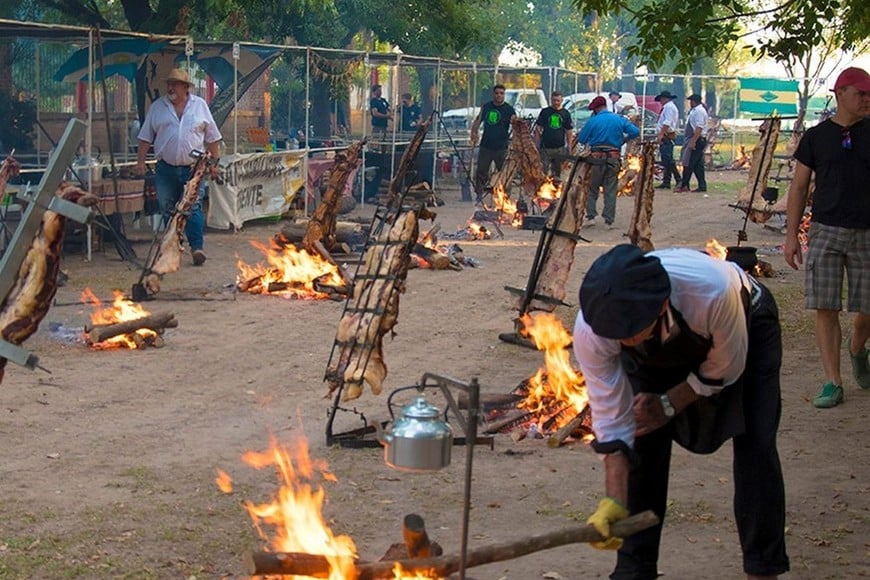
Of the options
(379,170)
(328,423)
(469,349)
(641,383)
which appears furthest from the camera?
(379,170)

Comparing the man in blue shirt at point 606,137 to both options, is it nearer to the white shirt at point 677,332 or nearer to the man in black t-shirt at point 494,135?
the man in black t-shirt at point 494,135

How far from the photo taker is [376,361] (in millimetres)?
7738

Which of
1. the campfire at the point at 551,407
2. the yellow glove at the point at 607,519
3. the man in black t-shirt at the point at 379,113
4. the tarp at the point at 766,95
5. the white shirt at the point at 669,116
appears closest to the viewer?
the yellow glove at the point at 607,519

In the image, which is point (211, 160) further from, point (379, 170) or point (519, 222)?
point (379, 170)

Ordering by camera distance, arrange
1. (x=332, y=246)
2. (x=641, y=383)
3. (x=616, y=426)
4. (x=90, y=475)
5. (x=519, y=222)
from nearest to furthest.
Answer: (x=616, y=426)
(x=641, y=383)
(x=90, y=475)
(x=332, y=246)
(x=519, y=222)

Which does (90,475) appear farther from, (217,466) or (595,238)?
(595,238)

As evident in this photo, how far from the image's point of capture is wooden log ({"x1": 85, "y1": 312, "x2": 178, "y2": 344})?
1047 centimetres

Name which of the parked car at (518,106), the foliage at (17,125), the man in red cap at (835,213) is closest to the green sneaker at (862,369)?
the man in red cap at (835,213)

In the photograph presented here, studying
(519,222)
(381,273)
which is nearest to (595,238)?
(519,222)

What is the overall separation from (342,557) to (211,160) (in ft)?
29.6

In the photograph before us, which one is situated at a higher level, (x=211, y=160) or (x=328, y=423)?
(x=211, y=160)

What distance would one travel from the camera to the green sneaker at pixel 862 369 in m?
9.16

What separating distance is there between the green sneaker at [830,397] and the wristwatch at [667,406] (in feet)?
14.0

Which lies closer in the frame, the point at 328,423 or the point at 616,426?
the point at 616,426
